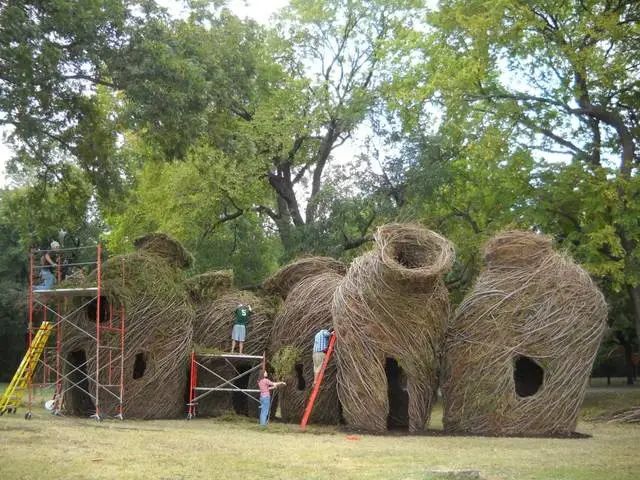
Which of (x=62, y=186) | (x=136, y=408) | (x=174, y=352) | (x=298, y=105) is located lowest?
(x=136, y=408)

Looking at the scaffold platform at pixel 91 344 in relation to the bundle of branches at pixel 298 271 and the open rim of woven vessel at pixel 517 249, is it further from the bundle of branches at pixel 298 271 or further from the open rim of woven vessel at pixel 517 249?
the open rim of woven vessel at pixel 517 249

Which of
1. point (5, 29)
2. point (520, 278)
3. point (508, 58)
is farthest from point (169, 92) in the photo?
point (508, 58)

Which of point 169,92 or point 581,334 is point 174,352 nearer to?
point 169,92

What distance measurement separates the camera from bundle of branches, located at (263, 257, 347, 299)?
1980cm

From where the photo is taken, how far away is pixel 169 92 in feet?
47.4

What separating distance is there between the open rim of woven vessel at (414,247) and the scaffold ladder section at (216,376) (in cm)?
418

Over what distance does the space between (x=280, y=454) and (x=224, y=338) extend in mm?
8135

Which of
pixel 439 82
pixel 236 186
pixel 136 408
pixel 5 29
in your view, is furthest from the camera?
pixel 236 186

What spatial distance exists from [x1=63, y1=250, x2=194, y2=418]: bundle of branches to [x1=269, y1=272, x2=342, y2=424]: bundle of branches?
2124mm

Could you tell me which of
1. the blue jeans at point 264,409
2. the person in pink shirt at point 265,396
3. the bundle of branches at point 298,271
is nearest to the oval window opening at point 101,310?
the person in pink shirt at point 265,396

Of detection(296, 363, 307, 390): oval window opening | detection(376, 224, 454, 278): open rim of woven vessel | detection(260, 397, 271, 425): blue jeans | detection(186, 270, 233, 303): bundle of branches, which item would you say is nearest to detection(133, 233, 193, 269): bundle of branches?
detection(186, 270, 233, 303): bundle of branches

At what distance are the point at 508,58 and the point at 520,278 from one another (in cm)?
979

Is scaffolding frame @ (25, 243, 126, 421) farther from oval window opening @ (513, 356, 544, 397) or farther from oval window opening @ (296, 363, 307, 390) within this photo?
oval window opening @ (513, 356, 544, 397)

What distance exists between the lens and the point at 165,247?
19062 mm
